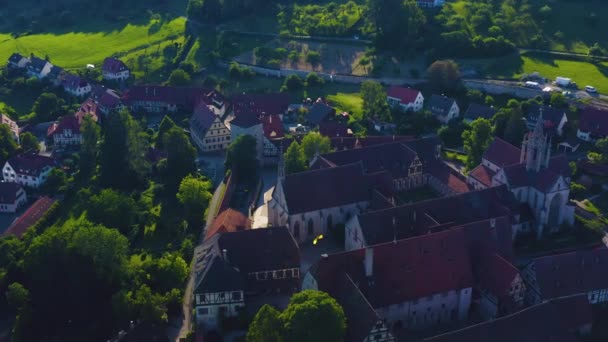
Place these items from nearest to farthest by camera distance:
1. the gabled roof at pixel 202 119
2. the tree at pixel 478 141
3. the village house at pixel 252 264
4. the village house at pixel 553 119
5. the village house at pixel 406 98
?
the village house at pixel 252 264 < the tree at pixel 478 141 < the village house at pixel 553 119 < the gabled roof at pixel 202 119 < the village house at pixel 406 98

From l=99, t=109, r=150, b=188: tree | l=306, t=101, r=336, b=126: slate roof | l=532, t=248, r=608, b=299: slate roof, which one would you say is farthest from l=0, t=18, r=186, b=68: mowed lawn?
l=532, t=248, r=608, b=299: slate roof

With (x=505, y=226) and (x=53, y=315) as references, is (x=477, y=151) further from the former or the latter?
(x=53, y=315)

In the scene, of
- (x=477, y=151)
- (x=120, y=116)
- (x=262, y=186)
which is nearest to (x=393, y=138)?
(x=477, y=151)

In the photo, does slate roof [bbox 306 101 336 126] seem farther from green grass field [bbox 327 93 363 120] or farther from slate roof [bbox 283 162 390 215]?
slate roof [bbox 283 162 390 215]

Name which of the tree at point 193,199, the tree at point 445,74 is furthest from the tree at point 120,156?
the tree at point 445,74

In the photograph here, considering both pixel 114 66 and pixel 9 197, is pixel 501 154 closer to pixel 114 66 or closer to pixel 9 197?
pixel 9 197

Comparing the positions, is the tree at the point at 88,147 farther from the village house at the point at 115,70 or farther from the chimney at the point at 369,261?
the chimney at the point at 369,261
